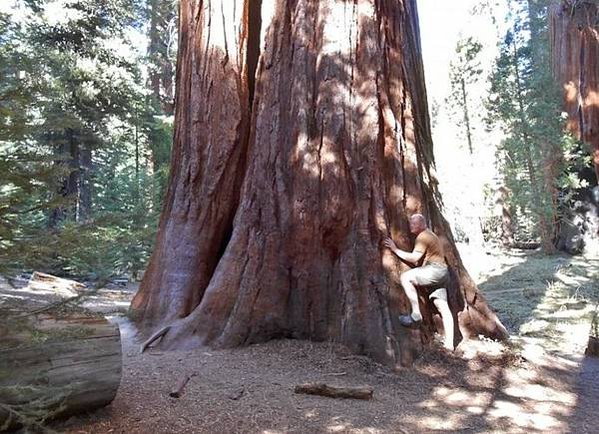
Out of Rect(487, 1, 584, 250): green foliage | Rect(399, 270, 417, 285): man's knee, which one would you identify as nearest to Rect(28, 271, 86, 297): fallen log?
Rect(399, 270, 417, 285): man's knee

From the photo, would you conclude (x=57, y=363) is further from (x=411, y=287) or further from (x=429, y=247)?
(x=429, y=247)

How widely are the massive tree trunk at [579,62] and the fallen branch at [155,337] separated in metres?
14.5

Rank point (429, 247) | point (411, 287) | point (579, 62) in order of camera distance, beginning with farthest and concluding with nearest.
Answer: point (579, 62)
point (429, 247)
point (411, 287)

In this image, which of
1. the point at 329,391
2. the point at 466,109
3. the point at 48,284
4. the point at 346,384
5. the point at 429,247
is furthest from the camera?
the point at 466,109

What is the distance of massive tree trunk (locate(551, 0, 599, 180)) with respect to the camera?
1630 cm

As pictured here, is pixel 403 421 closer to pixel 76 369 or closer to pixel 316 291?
pixel 316 291

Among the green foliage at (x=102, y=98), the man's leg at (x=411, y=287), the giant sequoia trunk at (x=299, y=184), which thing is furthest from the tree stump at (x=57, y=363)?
the green foliage at (x=102, y=98)

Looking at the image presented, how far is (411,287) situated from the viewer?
6270 millimetres

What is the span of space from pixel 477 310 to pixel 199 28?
542 cm

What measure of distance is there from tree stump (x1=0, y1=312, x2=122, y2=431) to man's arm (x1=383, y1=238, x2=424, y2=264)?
3.37 metres

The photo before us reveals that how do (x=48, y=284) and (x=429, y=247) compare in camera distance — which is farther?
(x=48, y=284)

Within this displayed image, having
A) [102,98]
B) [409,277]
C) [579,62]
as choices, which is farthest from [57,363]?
[579,62]

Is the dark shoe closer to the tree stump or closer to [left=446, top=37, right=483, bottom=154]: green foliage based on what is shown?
the tree stump

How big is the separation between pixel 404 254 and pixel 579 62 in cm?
1348
